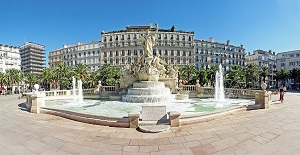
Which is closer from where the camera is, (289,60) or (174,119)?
(174,119)

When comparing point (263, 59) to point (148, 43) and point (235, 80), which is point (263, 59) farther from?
point (148, 43)

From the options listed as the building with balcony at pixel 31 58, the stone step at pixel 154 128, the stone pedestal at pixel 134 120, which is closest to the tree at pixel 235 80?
the stone step at pixel 154 128

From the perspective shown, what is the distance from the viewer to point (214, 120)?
783 cm

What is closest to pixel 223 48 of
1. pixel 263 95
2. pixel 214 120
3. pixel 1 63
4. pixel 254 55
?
pixel 254 55

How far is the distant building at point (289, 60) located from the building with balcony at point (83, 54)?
86143 mm

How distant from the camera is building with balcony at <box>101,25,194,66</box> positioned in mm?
60594

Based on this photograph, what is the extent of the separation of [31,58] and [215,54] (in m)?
114

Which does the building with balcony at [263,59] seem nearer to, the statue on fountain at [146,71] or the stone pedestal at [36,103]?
the statue on fountain at [146,71]

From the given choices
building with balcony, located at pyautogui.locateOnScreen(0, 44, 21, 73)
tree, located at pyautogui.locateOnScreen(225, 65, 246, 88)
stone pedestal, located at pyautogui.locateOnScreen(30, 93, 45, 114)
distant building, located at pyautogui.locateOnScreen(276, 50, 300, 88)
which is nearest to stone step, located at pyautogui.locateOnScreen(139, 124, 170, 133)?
stone pedestal, located at pyautogui.locateOnScreen(30, 93, 45, 114)

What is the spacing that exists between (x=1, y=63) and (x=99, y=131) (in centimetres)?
9662

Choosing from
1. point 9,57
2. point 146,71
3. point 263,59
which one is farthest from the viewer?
point 9,57

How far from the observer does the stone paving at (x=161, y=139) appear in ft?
15.4

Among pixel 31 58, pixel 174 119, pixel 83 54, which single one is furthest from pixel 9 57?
pixel 174 119

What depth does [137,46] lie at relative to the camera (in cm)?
6022
